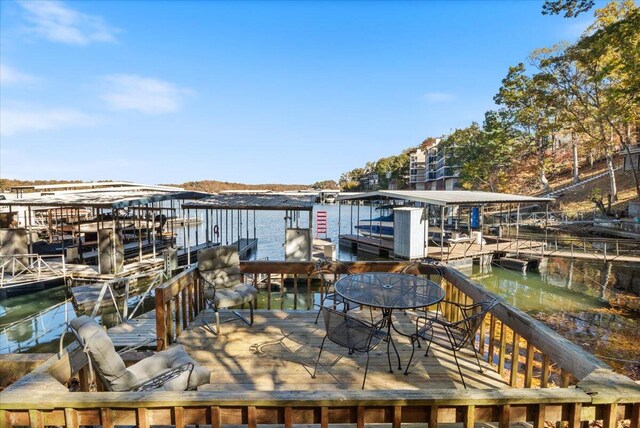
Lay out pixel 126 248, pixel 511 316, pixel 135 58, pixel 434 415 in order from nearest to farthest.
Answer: pixel 434 415 < pixel 511 316 < pixel 135 58 < pixel 126 248

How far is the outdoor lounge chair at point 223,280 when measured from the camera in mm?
4023

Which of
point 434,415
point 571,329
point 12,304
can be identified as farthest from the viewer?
point 12,304

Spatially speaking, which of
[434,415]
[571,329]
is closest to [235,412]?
[434,415]

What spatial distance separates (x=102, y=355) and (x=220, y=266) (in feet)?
7.91

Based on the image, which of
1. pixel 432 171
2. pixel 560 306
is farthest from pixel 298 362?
pixel 432 171

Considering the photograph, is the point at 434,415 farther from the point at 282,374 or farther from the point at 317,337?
the point at 317,337

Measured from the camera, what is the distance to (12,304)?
34.0 feet

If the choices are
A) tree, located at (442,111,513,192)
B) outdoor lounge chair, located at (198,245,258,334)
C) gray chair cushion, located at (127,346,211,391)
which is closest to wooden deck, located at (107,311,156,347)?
outdoor lounge chair, located at (198,245,258,334)

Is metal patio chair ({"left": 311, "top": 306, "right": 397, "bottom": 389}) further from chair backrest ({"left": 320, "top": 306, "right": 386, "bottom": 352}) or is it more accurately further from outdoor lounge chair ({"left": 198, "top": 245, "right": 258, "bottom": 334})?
outdoor lounge chair ({"left": 198, "top": 245, "right": 258, "bottom": 334})

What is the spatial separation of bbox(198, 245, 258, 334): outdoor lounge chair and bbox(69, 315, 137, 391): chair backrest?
183 cm

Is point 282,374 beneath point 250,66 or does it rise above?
beneath

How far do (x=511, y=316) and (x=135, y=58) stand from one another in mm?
14232

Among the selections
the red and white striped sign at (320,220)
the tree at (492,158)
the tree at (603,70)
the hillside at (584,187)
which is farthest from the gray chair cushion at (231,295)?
the tree at (492,158)

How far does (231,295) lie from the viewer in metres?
4.10
